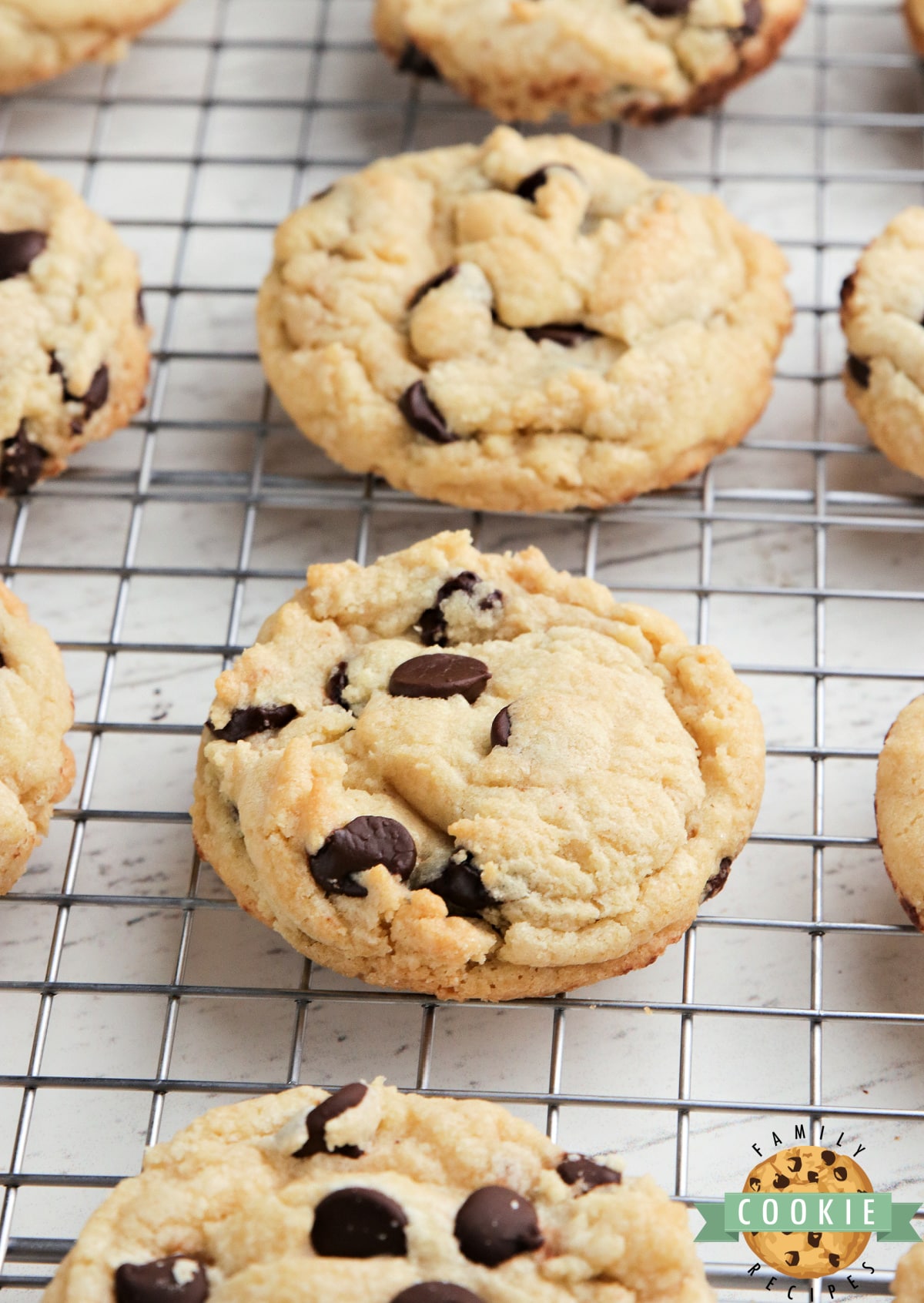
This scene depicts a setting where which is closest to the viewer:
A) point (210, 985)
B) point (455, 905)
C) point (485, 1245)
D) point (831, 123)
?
point (485, 1245)

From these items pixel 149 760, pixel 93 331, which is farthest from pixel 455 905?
pixel 93 331

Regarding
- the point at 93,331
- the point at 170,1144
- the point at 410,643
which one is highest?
the point at 93,331

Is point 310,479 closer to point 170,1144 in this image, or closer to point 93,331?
point 93,331

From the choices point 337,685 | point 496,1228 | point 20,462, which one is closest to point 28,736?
point 337,685

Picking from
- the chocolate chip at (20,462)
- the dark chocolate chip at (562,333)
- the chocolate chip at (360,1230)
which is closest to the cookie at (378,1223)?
the chocolate chip at (360,1230)

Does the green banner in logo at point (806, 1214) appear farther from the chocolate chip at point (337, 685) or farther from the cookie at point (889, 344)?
the cookie at point (889, 344)

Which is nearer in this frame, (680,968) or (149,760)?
(680,968)

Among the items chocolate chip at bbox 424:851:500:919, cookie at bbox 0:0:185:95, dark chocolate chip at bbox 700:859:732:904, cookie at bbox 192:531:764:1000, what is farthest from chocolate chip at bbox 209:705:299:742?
cookie at bbox 0:0:185:95
